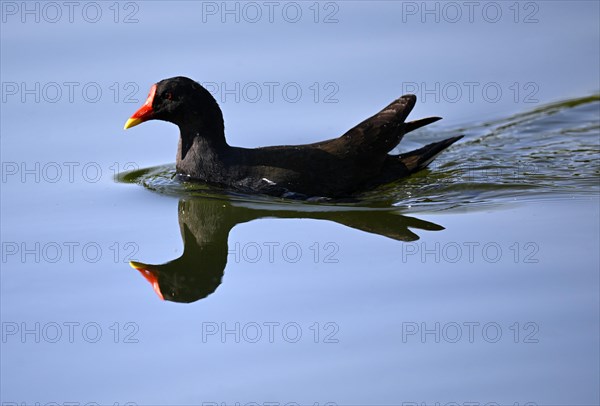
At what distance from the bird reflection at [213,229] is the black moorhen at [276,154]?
316 millimetres

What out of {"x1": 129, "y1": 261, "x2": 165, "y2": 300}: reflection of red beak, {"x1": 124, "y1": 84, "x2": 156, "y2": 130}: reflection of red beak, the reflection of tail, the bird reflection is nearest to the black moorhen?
{"x1": 124, "y1": 84, "x2": 156, "y2": 130}: reflection of red beak

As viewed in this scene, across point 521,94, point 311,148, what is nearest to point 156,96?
point 311,148

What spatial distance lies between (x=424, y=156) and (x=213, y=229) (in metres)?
2.21

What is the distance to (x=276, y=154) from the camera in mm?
10062

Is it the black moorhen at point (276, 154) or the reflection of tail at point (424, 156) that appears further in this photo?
the reflection of tail at point (424, 156)

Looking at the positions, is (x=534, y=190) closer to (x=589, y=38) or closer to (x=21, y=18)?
(x=589, y=38)

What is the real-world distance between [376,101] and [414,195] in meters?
1.69

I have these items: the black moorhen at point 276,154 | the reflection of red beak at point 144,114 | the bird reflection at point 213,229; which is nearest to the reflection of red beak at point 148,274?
the bird reflection at point 213,229

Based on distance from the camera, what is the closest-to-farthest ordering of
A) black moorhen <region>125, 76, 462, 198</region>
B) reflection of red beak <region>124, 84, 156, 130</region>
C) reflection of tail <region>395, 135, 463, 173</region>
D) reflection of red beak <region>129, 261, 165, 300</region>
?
reflection of red beak <region>129, 261, 165, 300</region>
black moorhen <region>125, 76, 462, 198</region>
reflection of red beak <region>124, 84, 156, 130</region>
reflection of tail <region>395, 135, 463, 173</region>

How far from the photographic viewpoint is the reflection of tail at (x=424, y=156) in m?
10.6

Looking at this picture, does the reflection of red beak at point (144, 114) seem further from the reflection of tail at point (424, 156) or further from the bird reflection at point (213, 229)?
the reflection of tail at point (424, 156)

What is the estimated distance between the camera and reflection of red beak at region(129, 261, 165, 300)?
8.21 m

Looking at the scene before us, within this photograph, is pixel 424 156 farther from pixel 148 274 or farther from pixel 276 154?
pixel 148 274

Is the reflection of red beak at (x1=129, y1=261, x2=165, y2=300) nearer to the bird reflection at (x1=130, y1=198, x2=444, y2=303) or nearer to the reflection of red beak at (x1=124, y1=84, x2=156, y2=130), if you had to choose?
the bird reflection at (x1=130, y1=198, x2=444, y2=303)
